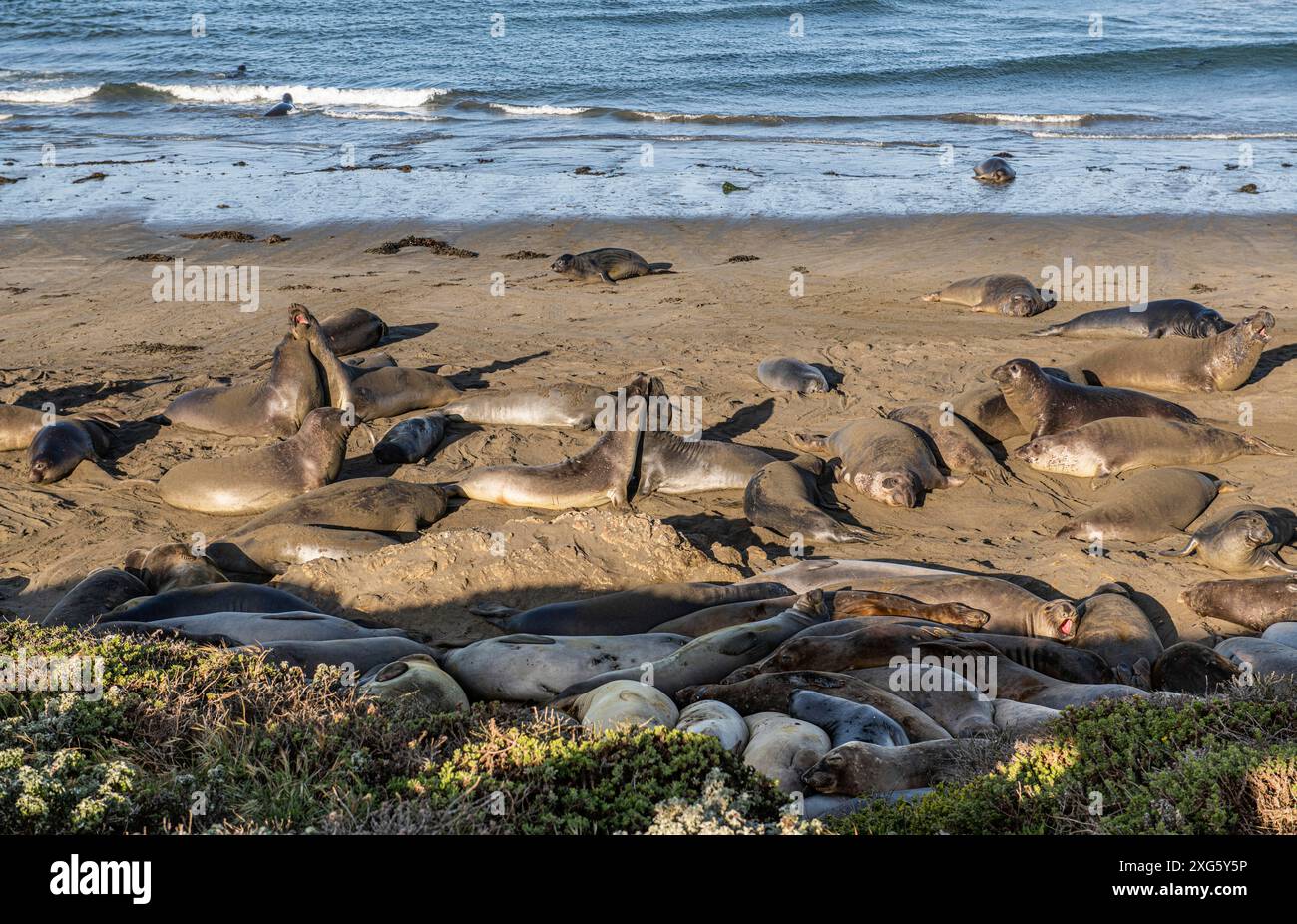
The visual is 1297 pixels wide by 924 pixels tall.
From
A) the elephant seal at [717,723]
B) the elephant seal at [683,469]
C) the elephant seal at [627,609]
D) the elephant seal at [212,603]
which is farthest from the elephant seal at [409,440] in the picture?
the elephant seal at [717,723]

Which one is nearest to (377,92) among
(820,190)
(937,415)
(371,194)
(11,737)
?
(371,194)

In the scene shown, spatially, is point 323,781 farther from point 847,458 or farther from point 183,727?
point 847,458

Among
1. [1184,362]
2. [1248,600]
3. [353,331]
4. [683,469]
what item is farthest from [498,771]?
[1184,362]

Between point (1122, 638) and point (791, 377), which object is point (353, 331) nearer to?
point (791, 377)

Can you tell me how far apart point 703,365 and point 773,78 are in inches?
870

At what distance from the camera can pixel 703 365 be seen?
1109 cm

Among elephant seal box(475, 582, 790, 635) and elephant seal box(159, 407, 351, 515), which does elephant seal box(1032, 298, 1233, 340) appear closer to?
elephant seal box(475, 582, 790, 635)

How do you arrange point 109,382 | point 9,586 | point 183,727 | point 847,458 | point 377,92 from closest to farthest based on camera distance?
point 183,727 → point 9,586 → point 847,458 → point 109,382 → point 377,92

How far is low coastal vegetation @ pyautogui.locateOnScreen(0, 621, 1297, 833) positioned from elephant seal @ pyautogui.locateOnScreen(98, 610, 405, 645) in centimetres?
112

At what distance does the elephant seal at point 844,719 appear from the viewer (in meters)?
4.85

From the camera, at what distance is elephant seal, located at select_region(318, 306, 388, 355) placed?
11422 millimetres

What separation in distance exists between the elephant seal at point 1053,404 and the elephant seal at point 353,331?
20.1 feet

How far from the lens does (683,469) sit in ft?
28.8

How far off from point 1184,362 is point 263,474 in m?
8.09
